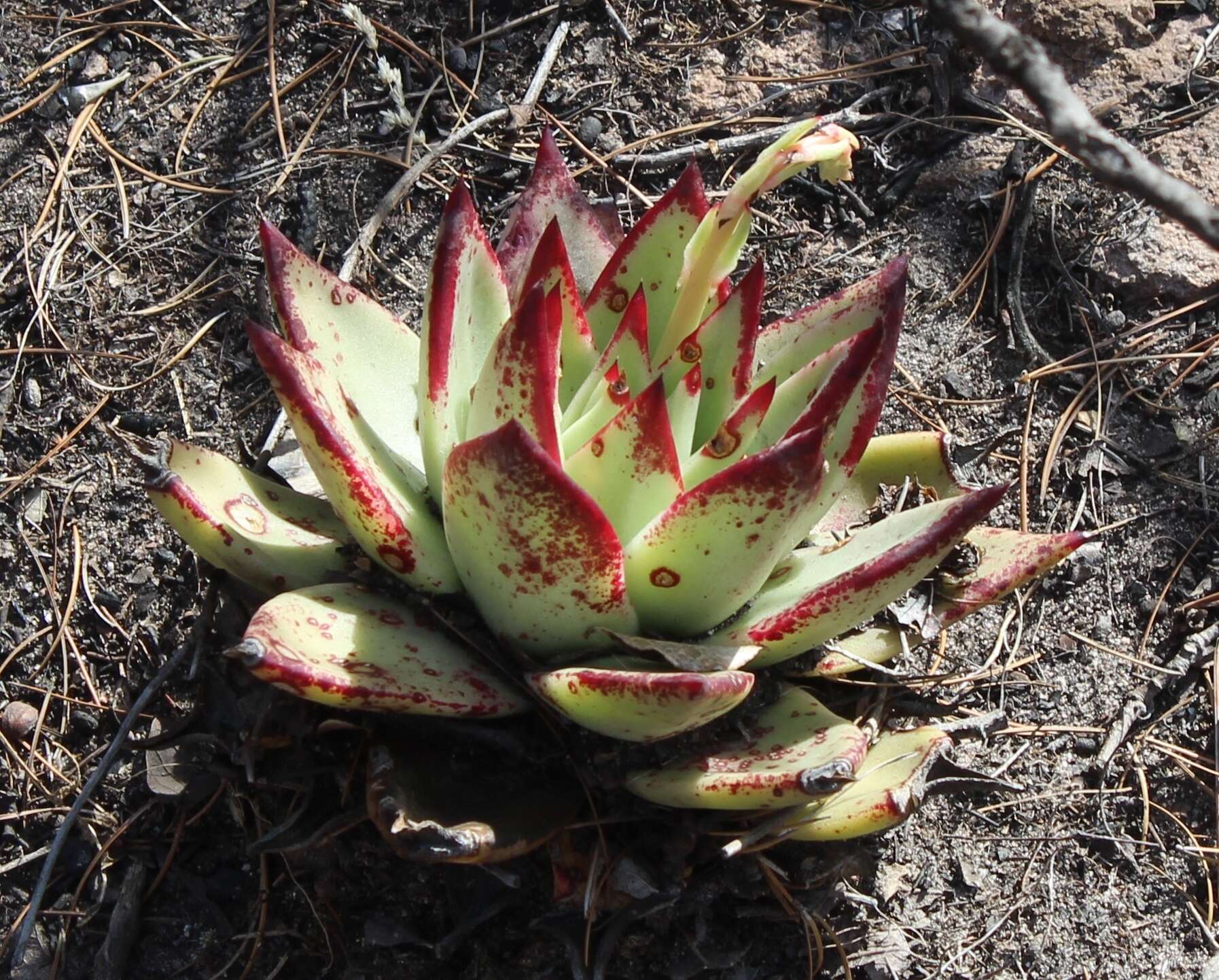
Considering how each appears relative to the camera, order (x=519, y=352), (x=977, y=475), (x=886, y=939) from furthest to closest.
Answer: (x=977, y=475) < (x=886, y=939) < (x=519, y=352)

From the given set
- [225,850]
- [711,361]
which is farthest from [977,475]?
[225,850]

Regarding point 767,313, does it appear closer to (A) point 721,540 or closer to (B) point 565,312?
(B) point 565,312

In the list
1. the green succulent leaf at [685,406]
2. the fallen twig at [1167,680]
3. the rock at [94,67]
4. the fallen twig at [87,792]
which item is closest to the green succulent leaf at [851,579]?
the green succulent leaf at [685,406]

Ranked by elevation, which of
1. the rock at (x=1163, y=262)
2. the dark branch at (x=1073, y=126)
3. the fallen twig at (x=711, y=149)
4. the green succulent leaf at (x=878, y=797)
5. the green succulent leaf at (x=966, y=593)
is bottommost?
the green succulent leaf at (x=878, y=797)

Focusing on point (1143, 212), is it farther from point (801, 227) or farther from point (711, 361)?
point (711, 361)

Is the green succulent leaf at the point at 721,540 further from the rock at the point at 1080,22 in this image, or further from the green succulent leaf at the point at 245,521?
the rock at the point at 1080,22

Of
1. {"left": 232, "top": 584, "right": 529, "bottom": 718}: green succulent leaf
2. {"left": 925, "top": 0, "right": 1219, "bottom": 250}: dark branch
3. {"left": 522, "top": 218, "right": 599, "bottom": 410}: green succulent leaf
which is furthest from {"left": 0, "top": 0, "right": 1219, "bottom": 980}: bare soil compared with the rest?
{"left": 925, "top": 0, "right": 1219, "bottom": 250}: dark branch
